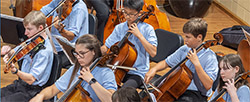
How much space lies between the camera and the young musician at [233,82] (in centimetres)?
206

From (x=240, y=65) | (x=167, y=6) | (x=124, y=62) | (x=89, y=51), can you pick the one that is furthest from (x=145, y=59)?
(x=167, y=6)

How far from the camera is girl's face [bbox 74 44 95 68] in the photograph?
2352mm

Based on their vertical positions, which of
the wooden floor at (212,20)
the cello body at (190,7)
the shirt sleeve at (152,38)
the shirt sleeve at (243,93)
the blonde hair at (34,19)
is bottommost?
the wooden floor at (212,20)

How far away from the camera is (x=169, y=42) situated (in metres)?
2.97

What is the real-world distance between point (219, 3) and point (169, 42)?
2.63 m

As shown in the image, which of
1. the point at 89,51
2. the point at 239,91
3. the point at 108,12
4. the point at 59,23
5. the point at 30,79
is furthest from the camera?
the point at 108,12

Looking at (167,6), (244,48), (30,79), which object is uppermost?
(244,48)

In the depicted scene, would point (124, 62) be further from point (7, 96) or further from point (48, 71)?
point (7, 96)

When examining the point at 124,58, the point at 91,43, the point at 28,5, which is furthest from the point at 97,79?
the point at 28,5

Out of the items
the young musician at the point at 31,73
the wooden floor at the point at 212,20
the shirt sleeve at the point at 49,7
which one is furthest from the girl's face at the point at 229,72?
the wooden floor at the point at 212,20

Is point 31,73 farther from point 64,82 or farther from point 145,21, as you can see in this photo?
point 145,21

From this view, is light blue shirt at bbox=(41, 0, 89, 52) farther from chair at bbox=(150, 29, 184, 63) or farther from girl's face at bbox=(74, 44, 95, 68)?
girl's face at bbox=(74, 44, 95, 68)

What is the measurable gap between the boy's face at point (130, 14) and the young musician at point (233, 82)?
885 mm

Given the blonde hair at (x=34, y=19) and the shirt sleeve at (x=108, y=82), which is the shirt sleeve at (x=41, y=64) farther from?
the shirt sleeve at (x=108, y=82)
